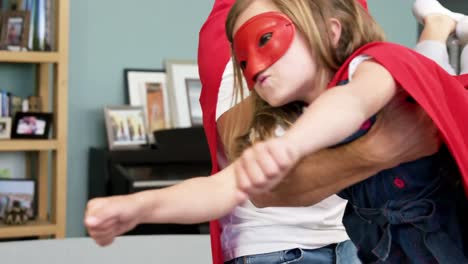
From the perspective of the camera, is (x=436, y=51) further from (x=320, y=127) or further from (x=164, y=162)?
(x=164, y=162)

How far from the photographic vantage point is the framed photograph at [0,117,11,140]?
3217mm

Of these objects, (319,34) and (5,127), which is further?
(5,127)

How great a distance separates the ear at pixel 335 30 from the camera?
912mm

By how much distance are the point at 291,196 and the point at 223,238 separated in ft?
1.82

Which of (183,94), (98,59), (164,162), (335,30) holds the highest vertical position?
(98,59)

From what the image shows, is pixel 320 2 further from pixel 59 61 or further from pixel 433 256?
pixel 59 61

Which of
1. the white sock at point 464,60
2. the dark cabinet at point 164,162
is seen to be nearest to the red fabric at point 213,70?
the white sock at point 464,60

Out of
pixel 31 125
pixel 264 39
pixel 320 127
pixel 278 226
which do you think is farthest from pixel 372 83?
pixel 31 125

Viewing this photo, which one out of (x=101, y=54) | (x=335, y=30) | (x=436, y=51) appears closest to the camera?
(x=335, y=30)

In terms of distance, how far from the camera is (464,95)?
2.72 ft

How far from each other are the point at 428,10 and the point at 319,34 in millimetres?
369

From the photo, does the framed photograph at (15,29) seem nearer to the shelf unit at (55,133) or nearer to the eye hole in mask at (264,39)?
the shelf unit at (55,133)

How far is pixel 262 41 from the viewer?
89cm

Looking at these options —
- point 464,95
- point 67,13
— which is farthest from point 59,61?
point 464,95
